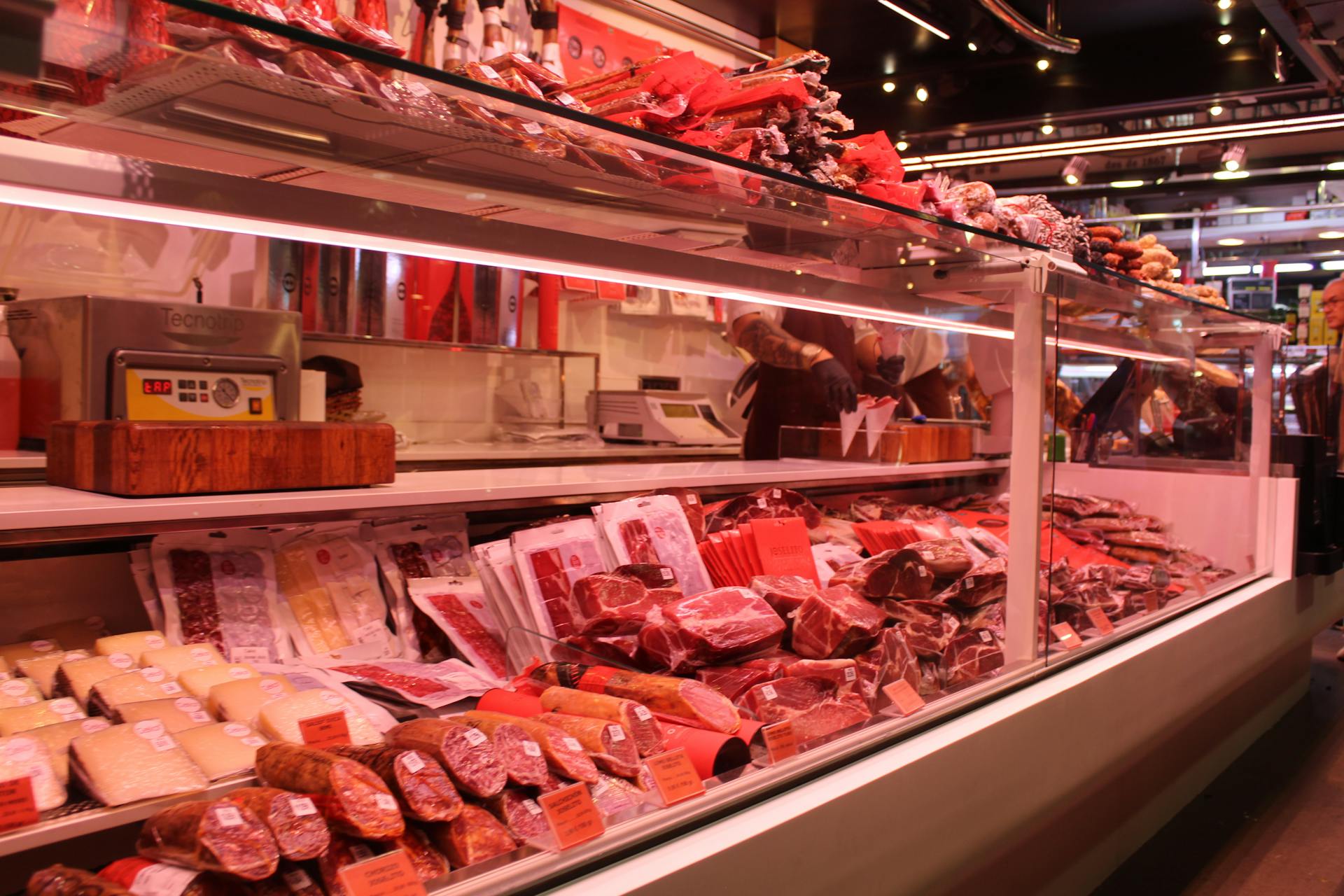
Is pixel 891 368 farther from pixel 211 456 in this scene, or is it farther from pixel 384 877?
pixel 384 877

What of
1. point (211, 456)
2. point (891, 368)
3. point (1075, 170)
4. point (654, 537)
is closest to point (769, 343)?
point (891, 368)

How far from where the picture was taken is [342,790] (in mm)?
1119

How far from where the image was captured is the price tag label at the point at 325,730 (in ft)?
4.54

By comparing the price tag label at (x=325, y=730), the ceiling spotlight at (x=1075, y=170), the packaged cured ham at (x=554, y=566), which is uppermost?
the ceiling spotlight at (x=1075, y=170)

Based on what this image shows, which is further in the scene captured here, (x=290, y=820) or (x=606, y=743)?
(x=606, y=743)

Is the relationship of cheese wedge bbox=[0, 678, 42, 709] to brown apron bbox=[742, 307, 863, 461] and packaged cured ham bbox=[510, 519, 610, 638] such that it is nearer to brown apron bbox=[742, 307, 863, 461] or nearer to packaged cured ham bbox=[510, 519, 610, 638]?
packaged cured ham bbox=[510, 519, 610, 638]

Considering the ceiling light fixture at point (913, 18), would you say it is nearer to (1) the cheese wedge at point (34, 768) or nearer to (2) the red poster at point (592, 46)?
(2) the red poster at point (592, 46)

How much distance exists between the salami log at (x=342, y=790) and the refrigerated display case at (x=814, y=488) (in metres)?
0.10

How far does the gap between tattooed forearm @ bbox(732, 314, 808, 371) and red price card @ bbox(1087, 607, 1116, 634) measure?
4.92ft

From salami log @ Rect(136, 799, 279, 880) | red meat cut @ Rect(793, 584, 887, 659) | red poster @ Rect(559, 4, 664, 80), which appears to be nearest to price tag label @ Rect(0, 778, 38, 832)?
salami log @ Rect(136, 799, 279, 880)

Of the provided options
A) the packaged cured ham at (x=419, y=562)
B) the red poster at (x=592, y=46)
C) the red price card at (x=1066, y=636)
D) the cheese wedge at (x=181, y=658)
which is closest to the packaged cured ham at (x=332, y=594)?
the packaged cured ham at (x=419, y=562)

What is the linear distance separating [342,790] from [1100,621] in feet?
6.30

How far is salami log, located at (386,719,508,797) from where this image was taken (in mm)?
1226

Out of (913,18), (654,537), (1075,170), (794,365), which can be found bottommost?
(654,537)
